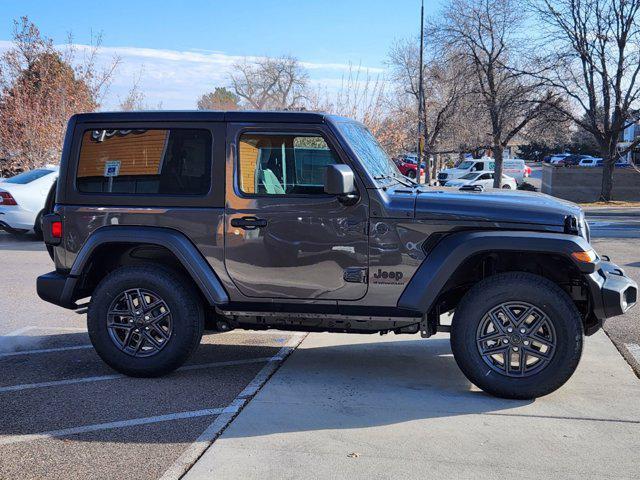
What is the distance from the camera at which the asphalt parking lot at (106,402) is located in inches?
148

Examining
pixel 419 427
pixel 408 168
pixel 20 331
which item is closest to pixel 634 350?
pixel 419 427

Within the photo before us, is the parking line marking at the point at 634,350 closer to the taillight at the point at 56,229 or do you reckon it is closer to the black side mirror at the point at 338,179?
the black side mirror at the point at 338,179

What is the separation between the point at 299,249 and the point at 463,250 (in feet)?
3.79

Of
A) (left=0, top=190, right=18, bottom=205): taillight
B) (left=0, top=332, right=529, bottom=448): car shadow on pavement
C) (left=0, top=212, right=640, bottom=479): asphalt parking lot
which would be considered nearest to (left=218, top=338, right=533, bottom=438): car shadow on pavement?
(left=0, top=332, right=529, bottom=448): car shadow on pavement

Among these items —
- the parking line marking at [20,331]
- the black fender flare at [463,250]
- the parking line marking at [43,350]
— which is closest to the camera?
the black fender flare at [463,250]

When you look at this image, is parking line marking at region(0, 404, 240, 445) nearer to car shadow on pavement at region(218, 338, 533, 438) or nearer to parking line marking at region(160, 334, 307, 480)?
parking line marking at region(160, 334, 307, 480)

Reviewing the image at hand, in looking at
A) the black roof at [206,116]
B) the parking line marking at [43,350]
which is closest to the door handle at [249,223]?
the black roof at [206,116]

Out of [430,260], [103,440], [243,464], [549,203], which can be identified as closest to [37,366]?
[103,440]

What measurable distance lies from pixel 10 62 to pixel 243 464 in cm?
2448

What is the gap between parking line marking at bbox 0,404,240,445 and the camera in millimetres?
4062

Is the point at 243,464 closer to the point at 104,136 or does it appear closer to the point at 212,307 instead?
the point at 212,307

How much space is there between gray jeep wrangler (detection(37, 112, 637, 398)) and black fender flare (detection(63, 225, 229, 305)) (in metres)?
0.01

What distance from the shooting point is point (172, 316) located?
16.7ft

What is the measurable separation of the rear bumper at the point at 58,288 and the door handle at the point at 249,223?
4.41 feet
